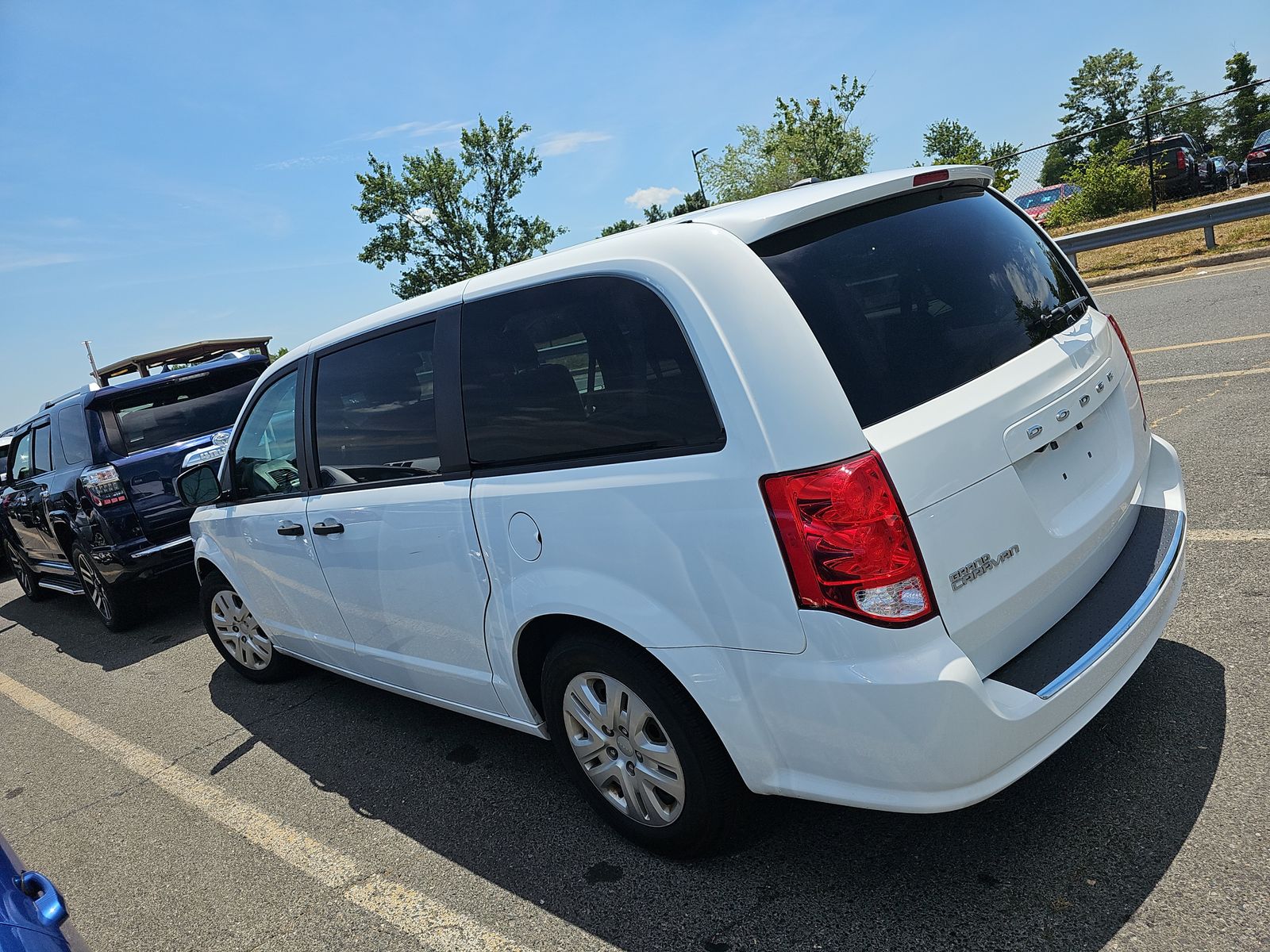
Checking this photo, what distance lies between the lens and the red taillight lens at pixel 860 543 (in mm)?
2043

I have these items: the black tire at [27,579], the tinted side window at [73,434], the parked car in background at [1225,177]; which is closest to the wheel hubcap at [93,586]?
the tinted side window at [73,434]

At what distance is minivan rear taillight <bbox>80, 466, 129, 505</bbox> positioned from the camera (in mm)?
6645

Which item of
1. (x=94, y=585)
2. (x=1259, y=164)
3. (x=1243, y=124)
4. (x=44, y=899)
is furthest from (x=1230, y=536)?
(x=1243, y=124)

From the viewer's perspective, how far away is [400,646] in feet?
11.5

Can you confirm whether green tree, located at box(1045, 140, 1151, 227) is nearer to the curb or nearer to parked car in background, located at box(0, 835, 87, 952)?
the curb

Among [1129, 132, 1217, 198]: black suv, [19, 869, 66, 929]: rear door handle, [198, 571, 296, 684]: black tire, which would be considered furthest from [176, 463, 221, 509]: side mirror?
[1129, 132, 1217, 198]: black suv

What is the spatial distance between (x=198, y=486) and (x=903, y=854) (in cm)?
397

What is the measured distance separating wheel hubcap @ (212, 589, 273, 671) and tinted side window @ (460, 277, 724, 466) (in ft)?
9.03

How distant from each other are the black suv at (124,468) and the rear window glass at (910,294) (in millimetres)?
5521

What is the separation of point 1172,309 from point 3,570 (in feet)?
50.4

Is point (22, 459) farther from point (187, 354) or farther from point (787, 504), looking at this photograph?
point (787, 504)

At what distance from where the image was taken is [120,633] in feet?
23.7

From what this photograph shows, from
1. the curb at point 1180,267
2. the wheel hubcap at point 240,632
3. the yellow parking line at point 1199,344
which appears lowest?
the wheel hubcap at point 240,632

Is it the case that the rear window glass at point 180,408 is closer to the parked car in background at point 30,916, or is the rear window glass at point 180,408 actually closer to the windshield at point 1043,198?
the parked car in background at point 30,916
